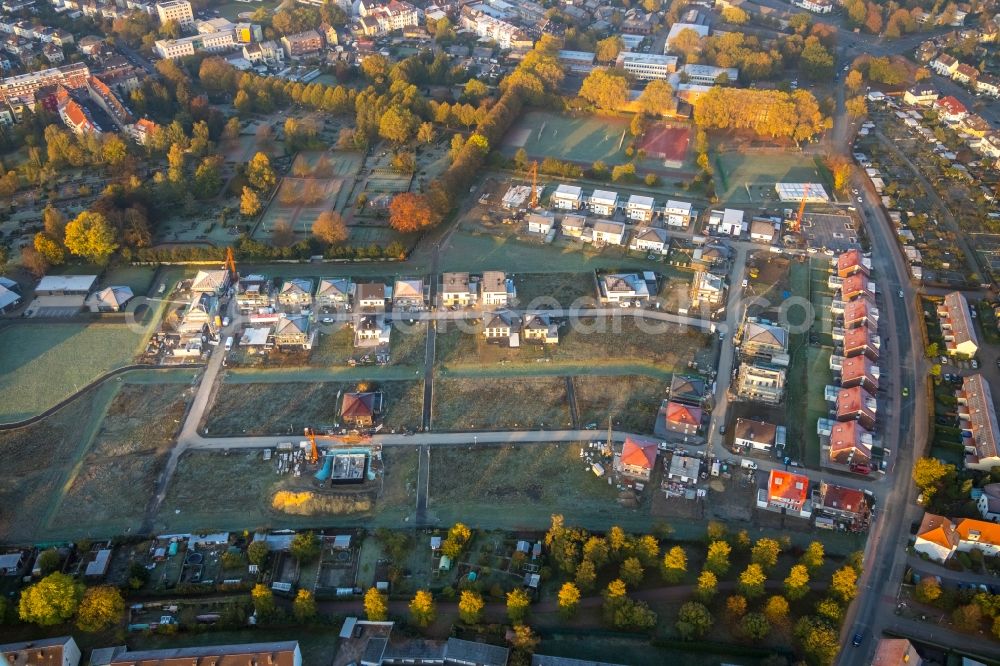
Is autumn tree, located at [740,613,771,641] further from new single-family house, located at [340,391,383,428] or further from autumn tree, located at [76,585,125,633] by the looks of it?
autumn tree, located at [76,585,125,633]

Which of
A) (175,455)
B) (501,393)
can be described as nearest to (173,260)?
(175,455)

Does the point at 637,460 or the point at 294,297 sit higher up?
the point at 637,460

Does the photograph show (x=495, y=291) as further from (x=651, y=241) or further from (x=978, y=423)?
(x=978, y=423)

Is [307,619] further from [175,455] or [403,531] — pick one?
[175,455]

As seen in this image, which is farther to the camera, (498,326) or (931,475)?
(498,326)

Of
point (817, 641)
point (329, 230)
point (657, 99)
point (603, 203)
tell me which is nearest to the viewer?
point (817, 641)

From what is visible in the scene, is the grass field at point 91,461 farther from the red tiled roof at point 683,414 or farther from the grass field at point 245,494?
the red tiled roof at point 683,414

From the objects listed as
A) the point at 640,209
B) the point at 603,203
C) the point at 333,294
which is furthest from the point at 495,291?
the point at 640,209
